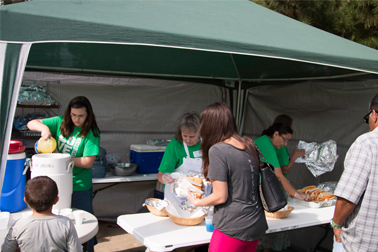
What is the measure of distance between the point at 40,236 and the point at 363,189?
1.59 metres

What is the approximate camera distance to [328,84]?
3.70 metres

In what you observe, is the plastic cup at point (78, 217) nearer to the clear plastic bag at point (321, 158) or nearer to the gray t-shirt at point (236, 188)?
the gray t-shirt at point (236, 188)

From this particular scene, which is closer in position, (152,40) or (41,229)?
(41,229)

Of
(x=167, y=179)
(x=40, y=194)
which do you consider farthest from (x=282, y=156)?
(x=40, y=194)

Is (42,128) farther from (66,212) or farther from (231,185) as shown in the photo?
(231,185)

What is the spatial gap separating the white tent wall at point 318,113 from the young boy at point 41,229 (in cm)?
299

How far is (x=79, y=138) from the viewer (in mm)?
2432

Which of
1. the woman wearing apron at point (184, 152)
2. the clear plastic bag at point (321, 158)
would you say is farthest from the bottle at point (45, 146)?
the clear plastic bag at point (321, 158)

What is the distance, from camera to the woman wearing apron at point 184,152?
2703 mm

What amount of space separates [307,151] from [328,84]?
91cm

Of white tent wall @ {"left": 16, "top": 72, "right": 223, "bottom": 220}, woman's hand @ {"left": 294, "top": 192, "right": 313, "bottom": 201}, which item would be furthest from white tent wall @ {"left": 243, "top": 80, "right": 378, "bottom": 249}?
white tent wall @ {"left": 16, "top": 72, "right": 223, "bottom": 220}

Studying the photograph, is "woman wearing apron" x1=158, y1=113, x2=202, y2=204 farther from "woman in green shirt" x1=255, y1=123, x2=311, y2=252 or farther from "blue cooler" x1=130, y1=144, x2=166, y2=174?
"blue cooler" x1=130, y1=144, x2=166, y2=174

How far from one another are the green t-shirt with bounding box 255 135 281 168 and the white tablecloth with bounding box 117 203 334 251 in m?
0.45

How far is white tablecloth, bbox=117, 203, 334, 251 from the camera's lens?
1880mm
